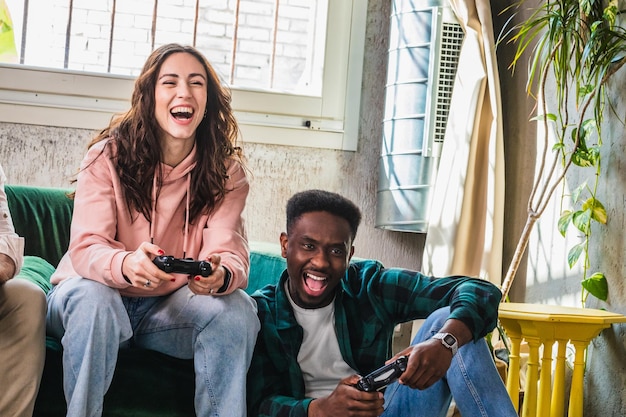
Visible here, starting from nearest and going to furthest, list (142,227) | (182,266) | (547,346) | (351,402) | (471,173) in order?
(351,402) < (182,266) < (142,227) < (547,346) < (471,173)

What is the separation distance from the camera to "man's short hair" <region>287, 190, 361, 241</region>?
6.52 ft

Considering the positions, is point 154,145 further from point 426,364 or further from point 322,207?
point 426,364

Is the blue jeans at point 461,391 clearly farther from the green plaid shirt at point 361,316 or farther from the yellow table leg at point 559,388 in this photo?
the yellow table leg at point 559,388

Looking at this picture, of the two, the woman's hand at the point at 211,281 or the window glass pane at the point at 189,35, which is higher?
the window glass pane at the point at 189,35

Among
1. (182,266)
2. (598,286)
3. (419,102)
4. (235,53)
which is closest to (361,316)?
(182,266)

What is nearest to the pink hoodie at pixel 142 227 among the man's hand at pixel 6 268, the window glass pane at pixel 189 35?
the man's hand at pixel 6 268

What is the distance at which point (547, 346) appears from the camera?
247 cm

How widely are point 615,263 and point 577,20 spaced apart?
29.8 inches

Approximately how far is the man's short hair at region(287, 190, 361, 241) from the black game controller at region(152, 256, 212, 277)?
0.83 feet

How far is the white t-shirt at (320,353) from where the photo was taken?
6.30 ft

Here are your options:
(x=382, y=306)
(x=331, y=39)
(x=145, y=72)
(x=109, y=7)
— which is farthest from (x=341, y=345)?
(x=109, y=7)

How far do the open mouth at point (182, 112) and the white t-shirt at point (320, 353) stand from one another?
0.54 metres

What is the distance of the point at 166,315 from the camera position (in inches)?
77.2

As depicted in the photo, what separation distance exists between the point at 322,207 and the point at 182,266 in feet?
1.21
